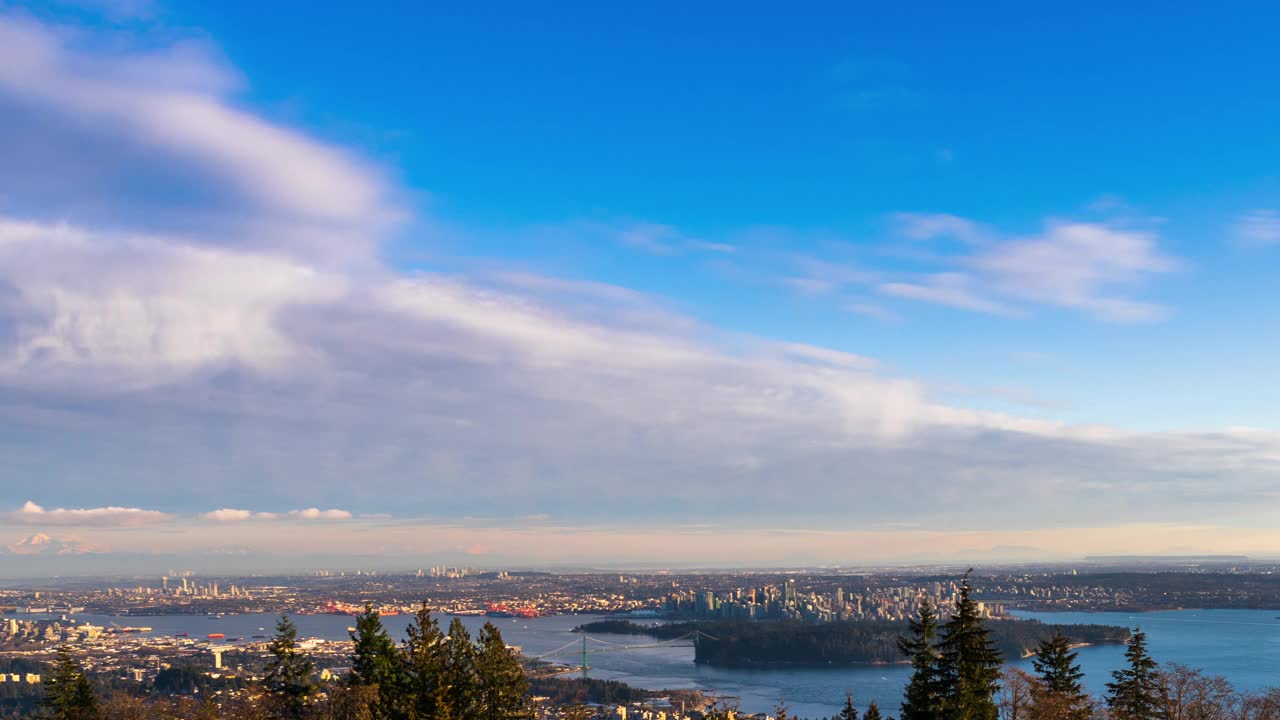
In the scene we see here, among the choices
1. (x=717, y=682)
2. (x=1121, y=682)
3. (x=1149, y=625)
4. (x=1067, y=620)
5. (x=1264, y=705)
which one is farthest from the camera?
(x=1067, y=620)

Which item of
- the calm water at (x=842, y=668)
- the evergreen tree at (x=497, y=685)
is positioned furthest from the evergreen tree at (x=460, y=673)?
the calm water at (x=842, y=668)

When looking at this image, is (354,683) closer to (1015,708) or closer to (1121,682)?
(1015,708)

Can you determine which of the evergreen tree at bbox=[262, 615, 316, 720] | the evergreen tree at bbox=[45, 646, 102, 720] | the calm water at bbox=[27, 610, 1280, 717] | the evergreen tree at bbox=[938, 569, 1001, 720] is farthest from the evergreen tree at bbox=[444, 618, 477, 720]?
the calm water at bbox=[27, 610, 1280, 717]

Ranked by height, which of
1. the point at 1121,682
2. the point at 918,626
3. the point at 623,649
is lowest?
the point at 623,649

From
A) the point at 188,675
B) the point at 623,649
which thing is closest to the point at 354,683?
the point at 188,675

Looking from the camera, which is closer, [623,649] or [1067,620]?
[623,649]

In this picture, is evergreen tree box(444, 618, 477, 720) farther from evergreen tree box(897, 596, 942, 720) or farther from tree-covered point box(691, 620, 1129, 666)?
tree-covered point box(691, 620, 1129, 666)

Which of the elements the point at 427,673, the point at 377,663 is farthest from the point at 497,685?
the point at 377,663

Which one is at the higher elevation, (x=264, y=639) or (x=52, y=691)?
(x=52, y=691)
